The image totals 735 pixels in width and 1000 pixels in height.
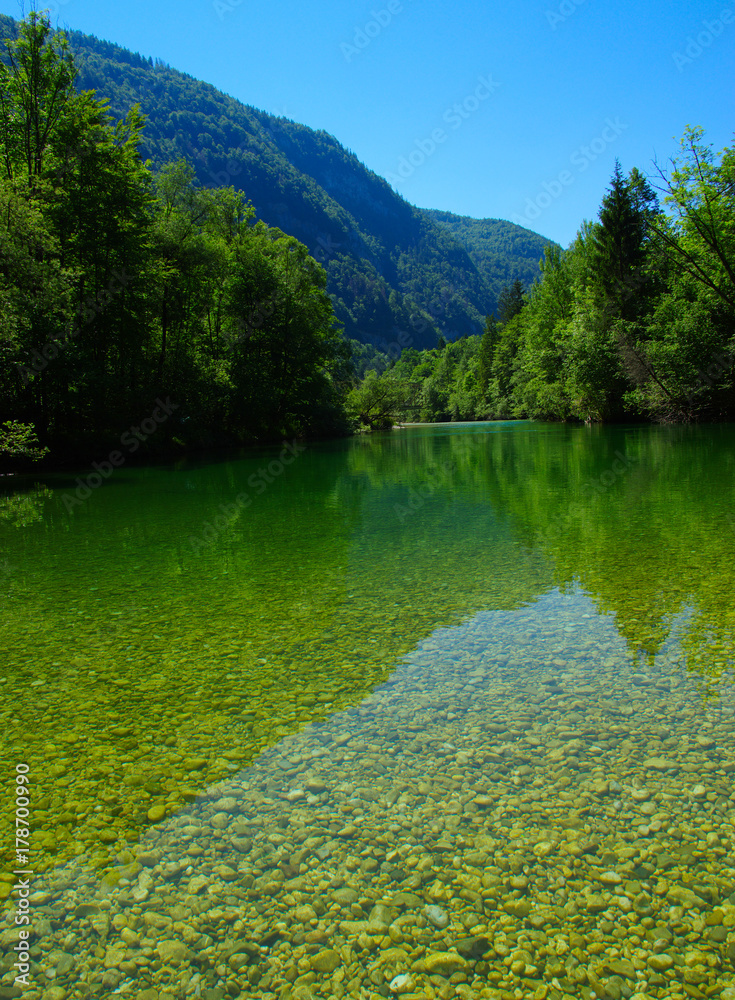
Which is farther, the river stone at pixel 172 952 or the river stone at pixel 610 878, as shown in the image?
the river stone at pixel 610 878

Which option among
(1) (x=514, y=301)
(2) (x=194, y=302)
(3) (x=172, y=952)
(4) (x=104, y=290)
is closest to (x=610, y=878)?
(3) (x=172, y=952)

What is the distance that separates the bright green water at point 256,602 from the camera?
4.06 metres

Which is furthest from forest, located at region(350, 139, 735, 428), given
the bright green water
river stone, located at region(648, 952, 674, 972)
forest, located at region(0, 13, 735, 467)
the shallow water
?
river stone, located at region(648, 952, 674, 972)

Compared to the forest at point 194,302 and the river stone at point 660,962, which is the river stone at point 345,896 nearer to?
the river stone at point 660,962

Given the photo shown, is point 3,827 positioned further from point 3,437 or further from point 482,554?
point 3,437

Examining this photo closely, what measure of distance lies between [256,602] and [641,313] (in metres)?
47.0

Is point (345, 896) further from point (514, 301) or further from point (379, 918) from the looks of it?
point (514, 301)

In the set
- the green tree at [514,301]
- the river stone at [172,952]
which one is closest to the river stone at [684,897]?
the river stone at [172,952]

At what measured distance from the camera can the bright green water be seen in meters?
4.06

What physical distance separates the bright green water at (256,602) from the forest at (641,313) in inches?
932

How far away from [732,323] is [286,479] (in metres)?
30.9

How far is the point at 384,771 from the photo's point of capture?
3.70 metres

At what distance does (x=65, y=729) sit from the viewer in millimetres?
4410

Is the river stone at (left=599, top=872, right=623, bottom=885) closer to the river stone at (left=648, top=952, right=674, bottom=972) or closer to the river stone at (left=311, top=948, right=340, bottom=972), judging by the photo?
the river stone at (left=648, top=952, right=674, bottom=972)
